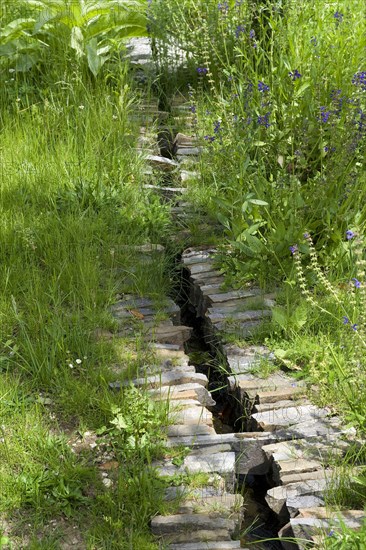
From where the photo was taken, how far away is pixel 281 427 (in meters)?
3.73

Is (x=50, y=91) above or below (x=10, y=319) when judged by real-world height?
above

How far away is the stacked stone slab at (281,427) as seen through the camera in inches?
129

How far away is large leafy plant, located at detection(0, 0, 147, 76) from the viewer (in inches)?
250

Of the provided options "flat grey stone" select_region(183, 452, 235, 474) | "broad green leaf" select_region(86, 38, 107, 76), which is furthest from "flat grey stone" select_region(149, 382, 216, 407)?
"broad green leaf" select_region(86, 38, 107, 76)

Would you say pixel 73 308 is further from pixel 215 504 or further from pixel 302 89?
pixel 302 89

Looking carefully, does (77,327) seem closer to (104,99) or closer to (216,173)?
(216,173)

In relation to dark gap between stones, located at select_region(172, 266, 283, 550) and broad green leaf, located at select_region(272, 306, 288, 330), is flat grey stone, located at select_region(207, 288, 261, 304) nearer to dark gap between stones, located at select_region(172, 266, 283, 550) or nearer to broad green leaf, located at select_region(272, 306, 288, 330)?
dark gap between stones, located at select_region(172, 266, 283, 550)

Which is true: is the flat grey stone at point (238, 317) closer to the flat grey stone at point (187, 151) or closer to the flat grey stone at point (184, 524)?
the flat grey stone at point (184, 524)

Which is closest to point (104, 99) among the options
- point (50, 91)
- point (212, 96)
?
point (50, 91)

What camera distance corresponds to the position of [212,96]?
21.5 ft

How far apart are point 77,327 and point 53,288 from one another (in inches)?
15.7

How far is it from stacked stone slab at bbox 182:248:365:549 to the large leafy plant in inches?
105

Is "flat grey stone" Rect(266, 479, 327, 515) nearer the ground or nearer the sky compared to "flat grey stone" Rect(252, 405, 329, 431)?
nearer the ground

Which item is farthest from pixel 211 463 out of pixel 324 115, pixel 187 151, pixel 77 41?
pixel 77 41
